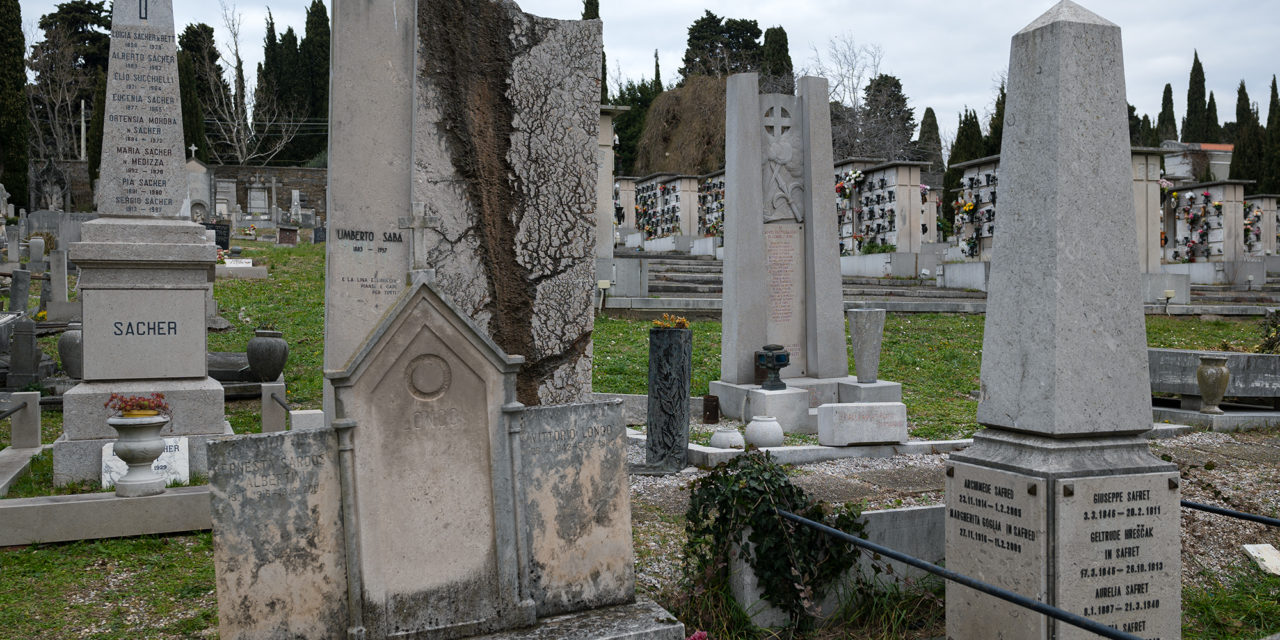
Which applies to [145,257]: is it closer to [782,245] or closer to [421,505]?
[421,505]

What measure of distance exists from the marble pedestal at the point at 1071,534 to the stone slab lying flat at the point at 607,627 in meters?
1.43

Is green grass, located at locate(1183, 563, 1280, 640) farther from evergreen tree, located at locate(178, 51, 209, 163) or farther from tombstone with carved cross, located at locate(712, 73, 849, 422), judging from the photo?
evergreen tree, located at locate(178, 51, 209, 163)

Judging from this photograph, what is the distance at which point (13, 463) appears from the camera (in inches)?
260

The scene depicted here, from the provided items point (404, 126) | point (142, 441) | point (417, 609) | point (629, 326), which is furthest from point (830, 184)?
point (417, 609)

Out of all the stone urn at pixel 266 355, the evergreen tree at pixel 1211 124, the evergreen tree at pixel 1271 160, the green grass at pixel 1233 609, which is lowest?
the green grass at pixel 1233 609

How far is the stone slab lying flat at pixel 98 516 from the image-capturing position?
16.8 feet

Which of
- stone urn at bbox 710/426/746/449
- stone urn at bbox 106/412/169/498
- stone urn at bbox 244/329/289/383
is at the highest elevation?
stone urn at bbox 244/329/289/383

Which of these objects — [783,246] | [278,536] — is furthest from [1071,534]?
[783,246]

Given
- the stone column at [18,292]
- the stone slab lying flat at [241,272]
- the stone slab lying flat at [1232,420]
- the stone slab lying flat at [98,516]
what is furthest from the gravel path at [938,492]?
Answer: the stone slab lying flat at [241,272]

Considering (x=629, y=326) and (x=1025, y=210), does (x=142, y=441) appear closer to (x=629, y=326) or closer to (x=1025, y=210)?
(x=1025, y=210)

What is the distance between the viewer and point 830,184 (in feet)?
35.0

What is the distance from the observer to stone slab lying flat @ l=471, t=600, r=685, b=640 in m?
3.26

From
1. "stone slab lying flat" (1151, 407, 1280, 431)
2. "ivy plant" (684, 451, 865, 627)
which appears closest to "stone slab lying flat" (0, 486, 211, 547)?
"ivy plant" (684, 451, 865, 627)

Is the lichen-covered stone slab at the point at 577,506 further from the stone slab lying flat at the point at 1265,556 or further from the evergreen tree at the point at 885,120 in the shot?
the evergreen tree at the point at 885,120
